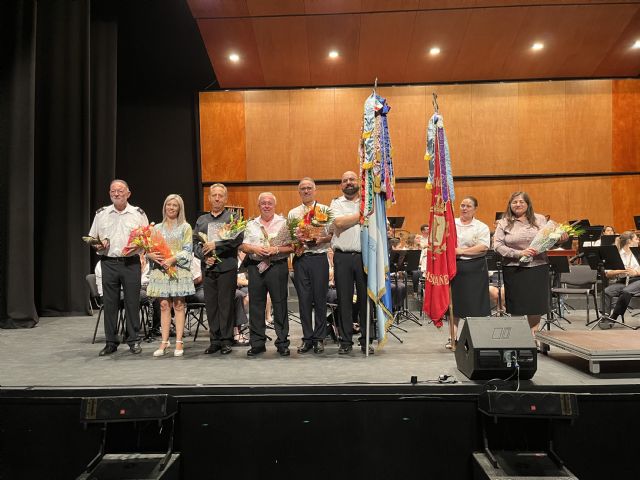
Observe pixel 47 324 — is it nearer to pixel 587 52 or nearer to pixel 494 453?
pixel 494 453

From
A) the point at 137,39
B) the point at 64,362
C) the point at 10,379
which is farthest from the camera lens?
the point at 137,39

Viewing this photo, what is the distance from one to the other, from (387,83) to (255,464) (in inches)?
399

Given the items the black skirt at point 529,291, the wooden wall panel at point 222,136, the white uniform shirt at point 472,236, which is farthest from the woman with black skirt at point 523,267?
the wooden wall panel at point 222,136

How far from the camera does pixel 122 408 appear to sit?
3295 millimetres

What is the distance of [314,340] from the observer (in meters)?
4.92

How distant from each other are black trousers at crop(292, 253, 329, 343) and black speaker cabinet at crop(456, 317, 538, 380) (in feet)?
5.15

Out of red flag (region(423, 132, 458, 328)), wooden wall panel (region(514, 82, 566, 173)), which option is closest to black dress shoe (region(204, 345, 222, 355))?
red flag (region(423, 132, 458, 328))

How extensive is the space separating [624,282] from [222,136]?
833cm

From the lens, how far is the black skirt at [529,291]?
4.91m

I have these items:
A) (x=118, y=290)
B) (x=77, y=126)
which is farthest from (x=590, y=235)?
(x=77, y=126)

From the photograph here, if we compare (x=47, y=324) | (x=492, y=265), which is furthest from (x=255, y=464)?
(x=492, y=265)

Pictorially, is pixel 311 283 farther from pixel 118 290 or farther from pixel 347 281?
pixel 118 290

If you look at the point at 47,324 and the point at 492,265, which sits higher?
the point at 492,265

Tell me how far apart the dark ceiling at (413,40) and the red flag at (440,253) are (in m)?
6.33
